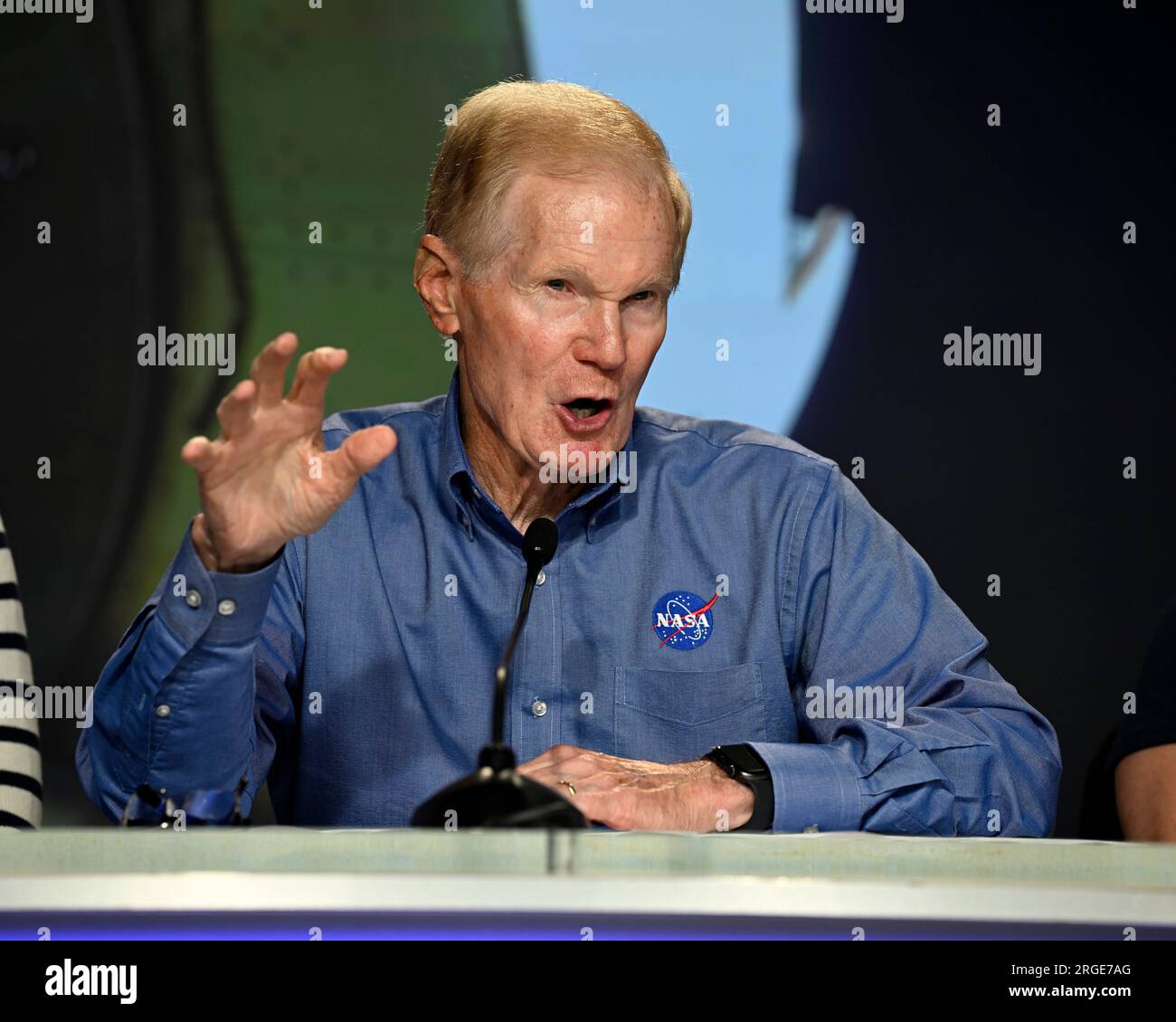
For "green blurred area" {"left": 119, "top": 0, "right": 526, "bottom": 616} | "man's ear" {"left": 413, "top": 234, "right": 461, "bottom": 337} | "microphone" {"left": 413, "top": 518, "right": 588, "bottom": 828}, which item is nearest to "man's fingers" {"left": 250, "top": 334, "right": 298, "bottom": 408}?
"microphone" {"left": 413, "top": 518, "right": 588, "bottom": 828}

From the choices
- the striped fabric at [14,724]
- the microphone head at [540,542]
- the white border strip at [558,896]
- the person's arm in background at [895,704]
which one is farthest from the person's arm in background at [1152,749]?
the striped fabric at [14,724]

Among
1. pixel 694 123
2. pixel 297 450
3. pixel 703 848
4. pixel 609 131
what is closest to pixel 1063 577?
pixel 694 123

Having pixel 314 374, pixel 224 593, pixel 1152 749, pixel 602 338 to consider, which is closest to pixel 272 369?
pixel 314 374

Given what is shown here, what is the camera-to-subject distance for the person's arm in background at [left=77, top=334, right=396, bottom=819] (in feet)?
3.63

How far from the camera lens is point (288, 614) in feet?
5.16

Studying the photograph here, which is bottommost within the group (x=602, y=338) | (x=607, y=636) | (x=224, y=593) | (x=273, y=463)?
(x=607, y=636)

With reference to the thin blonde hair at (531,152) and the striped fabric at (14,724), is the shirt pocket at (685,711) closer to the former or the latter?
the thin blonde hair at (531,152)

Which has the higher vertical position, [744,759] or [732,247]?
[732,247]

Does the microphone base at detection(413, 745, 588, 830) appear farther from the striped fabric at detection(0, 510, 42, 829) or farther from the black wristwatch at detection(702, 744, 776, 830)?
the striped fabric at detection(0, 510, 42, 829)

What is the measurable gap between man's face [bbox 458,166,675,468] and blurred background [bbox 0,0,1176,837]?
79 cm

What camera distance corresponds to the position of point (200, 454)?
3.56ft

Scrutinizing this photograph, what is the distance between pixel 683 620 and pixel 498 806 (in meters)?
0.73

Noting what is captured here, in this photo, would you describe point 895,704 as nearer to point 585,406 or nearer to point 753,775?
point 753,775

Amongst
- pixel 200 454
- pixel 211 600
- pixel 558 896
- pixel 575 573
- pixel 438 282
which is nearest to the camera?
pixel 558 896
